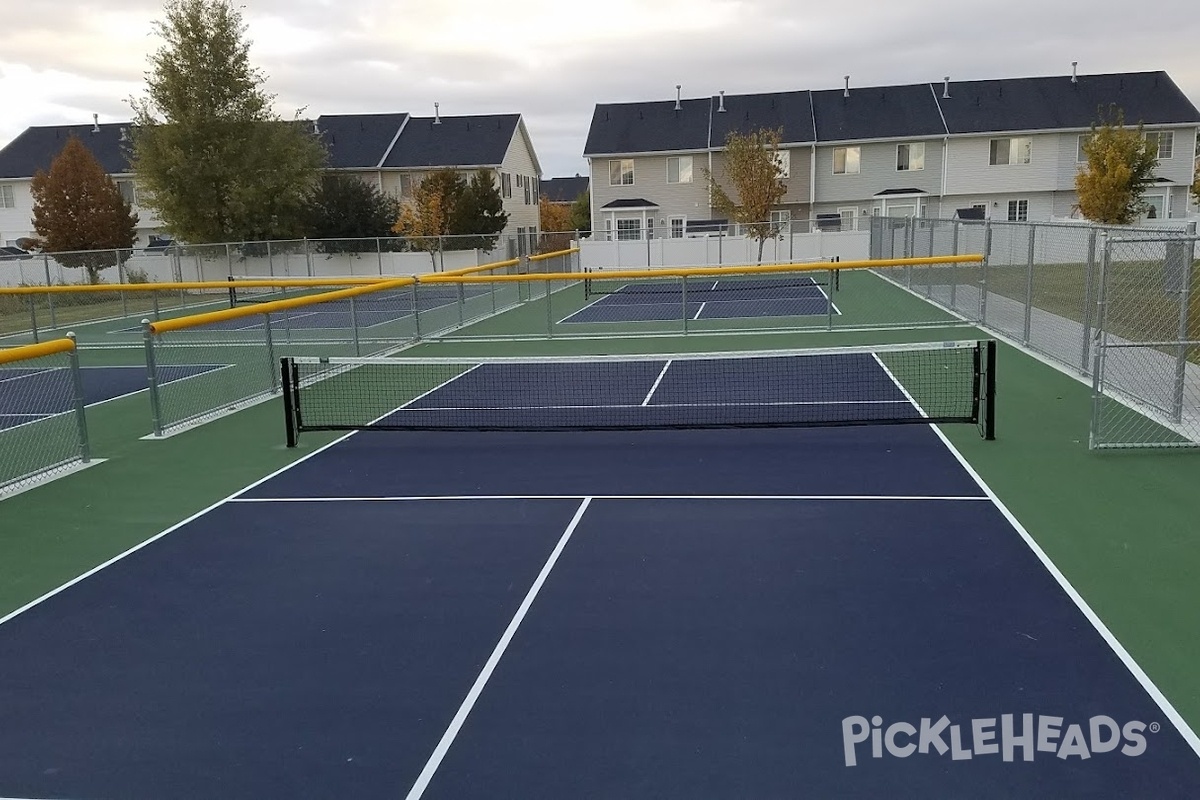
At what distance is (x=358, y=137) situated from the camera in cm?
6247

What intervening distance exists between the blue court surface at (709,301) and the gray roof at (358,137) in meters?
29.2

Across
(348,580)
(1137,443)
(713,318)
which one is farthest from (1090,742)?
(713,318)

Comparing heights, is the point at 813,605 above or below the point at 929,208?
below

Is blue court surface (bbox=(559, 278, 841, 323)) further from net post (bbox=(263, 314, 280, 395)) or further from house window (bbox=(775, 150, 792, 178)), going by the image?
house window (bbox=(775, 150, 792, 178))

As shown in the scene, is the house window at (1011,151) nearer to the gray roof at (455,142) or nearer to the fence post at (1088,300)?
the gray roof at (455,142)

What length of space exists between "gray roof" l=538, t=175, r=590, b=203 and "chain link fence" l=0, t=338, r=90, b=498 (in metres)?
96.1

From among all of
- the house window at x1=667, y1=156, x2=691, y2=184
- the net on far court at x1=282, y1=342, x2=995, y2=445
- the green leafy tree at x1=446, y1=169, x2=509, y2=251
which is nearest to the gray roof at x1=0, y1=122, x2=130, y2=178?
the green leafy tree at x1=446, y1=169, x2=509, y2=251

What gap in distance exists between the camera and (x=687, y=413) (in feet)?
42.2

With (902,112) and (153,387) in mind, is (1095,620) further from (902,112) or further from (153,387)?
(902,112)

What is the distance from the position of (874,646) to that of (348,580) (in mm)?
3779

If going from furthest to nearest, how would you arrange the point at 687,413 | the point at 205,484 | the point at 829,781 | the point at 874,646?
the point at 687,413, the point at 205,484, the point at 874,646, the point at 829,781

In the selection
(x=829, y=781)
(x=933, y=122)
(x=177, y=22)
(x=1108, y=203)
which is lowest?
(x=829, y=781)

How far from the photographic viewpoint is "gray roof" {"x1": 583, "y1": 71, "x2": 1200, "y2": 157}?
52969 mm

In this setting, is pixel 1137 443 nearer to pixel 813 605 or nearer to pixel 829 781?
pixel 813 605
